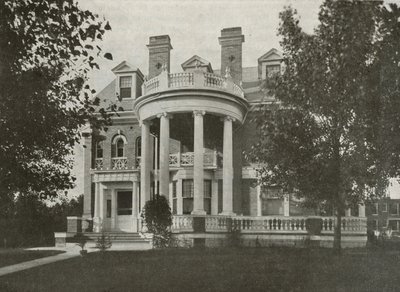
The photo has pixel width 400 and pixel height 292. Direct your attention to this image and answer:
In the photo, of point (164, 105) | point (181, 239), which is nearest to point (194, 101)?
point (164, 105)

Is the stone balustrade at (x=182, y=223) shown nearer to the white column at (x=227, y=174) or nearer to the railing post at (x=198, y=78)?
the white column at (x=227, y=174)

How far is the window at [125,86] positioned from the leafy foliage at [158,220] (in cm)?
1093

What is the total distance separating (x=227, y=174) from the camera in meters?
21.5

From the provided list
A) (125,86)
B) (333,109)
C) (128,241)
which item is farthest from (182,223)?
(125,86)

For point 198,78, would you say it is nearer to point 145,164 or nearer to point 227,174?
point 227,174

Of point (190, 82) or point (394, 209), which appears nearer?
point (190, 82)

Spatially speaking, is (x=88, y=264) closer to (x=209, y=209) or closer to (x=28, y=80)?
(x=28, y=80)

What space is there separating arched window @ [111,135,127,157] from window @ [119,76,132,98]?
2.49 m

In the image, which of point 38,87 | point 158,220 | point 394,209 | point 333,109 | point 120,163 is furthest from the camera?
point 394,209

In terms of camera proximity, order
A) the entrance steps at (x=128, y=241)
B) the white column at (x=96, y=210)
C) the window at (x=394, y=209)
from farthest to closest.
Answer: the window at (x=394, y=209)
the white column at (x=96, y=210)
the entrance steps at (x=128, y=241)

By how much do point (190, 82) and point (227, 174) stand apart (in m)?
4.27

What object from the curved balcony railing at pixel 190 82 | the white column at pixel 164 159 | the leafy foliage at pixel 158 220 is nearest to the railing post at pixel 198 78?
the curved balcony railing at pixel 190 82

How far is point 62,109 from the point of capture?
11.4 m

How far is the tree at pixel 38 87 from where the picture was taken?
9.40m
